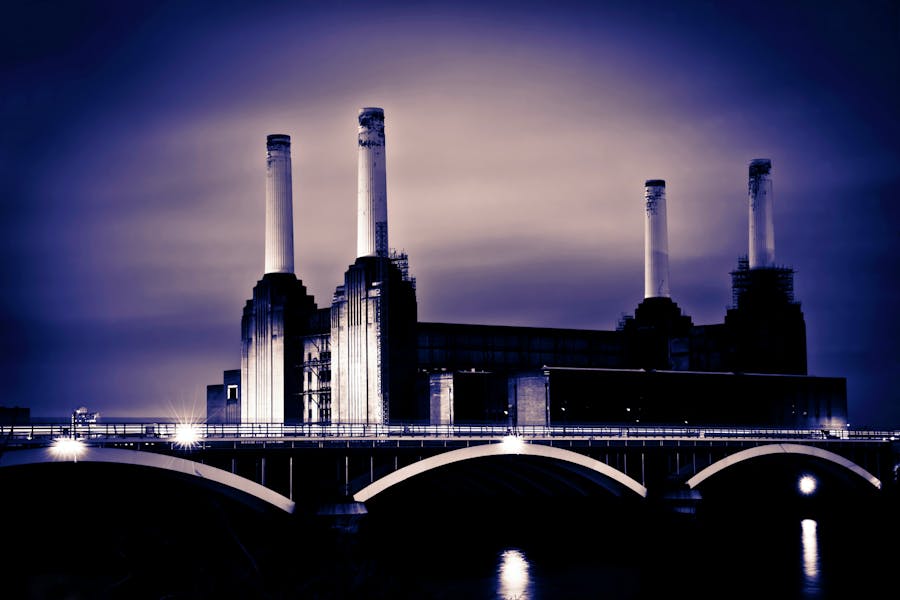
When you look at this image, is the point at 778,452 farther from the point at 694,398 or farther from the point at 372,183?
the point at 372,183

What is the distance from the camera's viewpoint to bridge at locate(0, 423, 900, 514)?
61344 millimetres

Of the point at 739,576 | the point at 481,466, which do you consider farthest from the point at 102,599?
the point at 481,466

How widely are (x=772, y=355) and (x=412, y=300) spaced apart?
4961 centimetres

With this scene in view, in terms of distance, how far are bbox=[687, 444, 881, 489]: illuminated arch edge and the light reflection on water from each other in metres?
5.87

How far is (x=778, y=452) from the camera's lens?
95938mm

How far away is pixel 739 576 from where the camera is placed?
226 ft

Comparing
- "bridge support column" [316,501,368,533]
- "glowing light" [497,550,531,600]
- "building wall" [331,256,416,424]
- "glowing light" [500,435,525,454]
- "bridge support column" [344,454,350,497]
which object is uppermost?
"building wall" [331,256,416,424]

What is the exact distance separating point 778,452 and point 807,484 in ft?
58.3

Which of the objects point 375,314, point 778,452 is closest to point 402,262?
point 375,314

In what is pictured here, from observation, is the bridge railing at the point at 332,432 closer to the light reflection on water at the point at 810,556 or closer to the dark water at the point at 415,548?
the dark water at the point at 415,548

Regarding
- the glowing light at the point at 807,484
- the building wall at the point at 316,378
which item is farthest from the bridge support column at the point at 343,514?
the glowing light at the point at 807,484

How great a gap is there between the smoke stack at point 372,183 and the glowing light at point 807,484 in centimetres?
A: 4500

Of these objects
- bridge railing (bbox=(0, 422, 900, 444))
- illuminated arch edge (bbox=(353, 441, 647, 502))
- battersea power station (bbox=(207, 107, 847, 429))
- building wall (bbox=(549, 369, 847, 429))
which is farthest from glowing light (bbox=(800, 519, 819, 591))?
battersea power station (bbox=(207, 107, 847, 429))

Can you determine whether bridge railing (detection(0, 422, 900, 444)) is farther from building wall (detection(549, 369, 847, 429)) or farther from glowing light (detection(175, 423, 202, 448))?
building wall (detection(549, 369, 847, 429))
